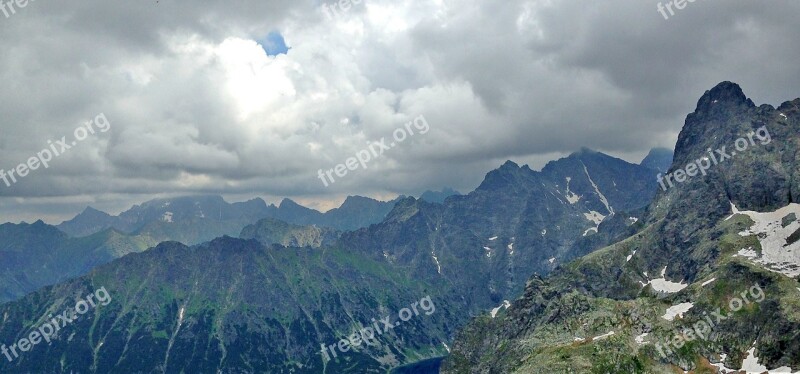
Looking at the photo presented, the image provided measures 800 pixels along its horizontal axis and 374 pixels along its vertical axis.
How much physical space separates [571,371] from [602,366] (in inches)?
417

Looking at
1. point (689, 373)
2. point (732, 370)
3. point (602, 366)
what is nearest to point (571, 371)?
point (602, 366)

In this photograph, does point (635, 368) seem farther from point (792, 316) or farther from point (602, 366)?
point (792, 316)

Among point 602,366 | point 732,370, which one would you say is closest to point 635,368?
point 602,366

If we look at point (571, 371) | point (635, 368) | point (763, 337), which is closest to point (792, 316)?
point (763, 337)

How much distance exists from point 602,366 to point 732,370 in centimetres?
4212

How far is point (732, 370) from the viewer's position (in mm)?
197875

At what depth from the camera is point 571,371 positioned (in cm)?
19800

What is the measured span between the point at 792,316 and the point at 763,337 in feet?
37.2

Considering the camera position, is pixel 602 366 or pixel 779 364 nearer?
pixel 779 364

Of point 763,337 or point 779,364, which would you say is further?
point 763,337

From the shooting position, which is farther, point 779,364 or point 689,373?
point 689,373

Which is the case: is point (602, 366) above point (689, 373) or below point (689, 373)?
above

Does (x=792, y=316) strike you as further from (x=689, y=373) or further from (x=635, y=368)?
(x=635, y=368)

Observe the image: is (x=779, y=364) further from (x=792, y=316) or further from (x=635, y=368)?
(x=635, y=368)
